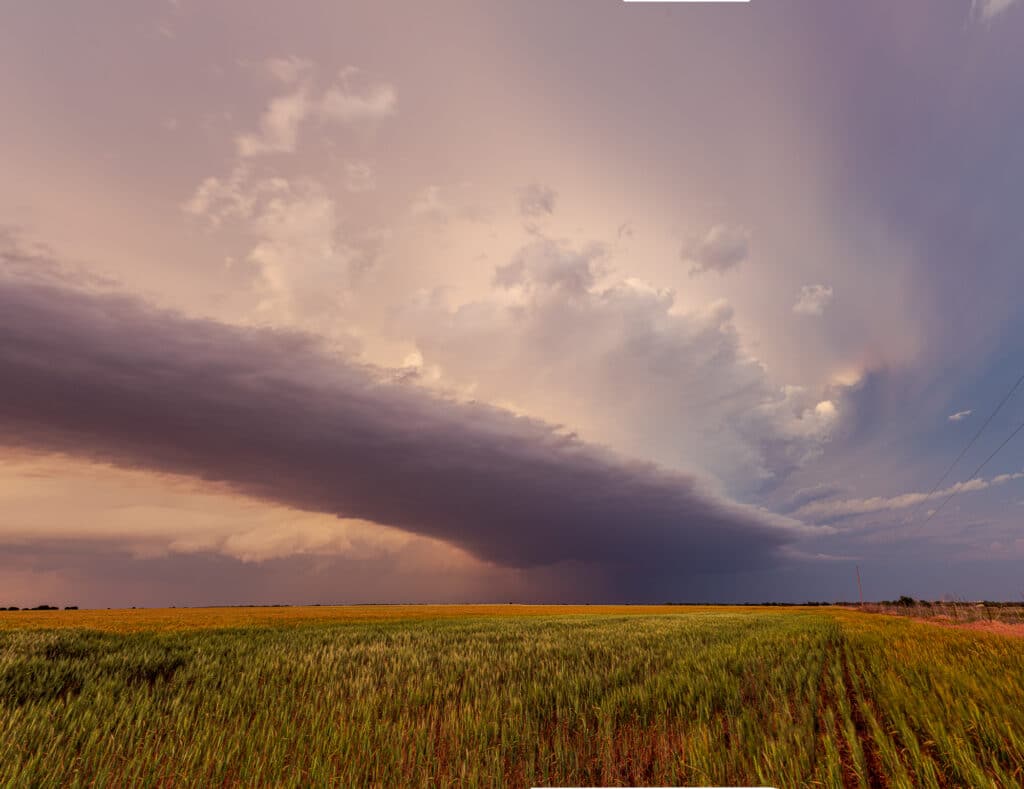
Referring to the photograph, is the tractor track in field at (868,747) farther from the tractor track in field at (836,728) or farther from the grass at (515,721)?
the tractor track in field at (836,728)

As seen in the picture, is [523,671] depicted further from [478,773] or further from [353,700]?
[478,773]

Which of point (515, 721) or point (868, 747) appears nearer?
point (868, 747)

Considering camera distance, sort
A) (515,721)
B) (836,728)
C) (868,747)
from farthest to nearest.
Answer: (515,721), (836,728), (868,747)

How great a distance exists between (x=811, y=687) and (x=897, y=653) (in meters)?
7.14

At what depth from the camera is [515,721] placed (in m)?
6.65

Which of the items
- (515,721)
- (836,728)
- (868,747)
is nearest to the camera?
(868,747)

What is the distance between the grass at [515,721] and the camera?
4980mm

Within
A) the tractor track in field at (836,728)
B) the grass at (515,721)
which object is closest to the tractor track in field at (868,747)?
the grass at (515,721)

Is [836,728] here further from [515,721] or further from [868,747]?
[515,721]

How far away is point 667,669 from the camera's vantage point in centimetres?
1048

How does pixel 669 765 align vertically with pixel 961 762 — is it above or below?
below

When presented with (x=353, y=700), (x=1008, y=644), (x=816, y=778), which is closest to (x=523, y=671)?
(x=353, y=700)

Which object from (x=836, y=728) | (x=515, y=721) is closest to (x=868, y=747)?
(x=836, y=728)

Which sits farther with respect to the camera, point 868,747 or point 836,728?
point 836,728
